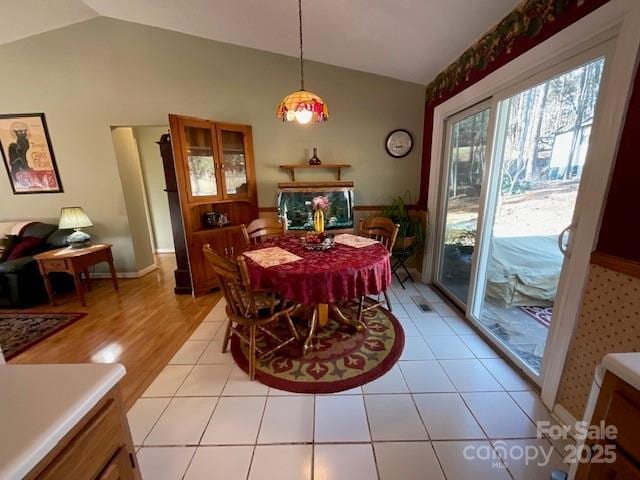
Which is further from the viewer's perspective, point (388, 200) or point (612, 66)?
point (388, 200)

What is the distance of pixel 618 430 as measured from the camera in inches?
27.5

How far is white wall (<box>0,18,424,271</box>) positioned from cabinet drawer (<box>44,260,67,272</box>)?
103 cm

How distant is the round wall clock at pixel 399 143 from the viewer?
11.3 feet

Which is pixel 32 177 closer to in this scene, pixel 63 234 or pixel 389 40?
pixel 63 234

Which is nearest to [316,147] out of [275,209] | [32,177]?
[275,209]

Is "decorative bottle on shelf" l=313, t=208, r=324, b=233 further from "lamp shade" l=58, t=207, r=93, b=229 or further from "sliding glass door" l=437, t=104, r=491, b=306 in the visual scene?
"lamp shade" l=58, t=207, r=93, b=229

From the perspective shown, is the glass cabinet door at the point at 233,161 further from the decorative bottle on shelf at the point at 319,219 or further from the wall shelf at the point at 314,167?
the decorative bottle on shelf at the point at 319,219

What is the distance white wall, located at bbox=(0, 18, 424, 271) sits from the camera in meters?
3.20

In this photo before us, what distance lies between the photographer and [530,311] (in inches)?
93.9

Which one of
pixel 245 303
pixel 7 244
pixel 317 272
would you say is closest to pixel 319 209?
pixel 317 272

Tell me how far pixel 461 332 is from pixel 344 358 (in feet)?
3.67

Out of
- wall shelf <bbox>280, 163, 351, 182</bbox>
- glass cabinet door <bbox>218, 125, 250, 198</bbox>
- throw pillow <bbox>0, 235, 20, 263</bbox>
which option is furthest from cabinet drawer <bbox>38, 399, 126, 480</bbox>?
throw pillow <bbox>0, 235, 20, 263</bbox>

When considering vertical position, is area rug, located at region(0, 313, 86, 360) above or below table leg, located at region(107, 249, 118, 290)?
below

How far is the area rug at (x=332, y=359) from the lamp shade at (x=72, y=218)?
8.47ft
